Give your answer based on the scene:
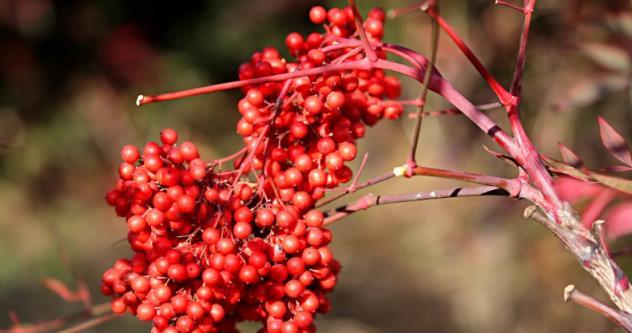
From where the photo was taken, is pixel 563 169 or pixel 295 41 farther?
pixel 295 41

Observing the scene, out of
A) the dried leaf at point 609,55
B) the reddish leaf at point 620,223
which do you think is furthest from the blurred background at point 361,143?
the reddish leaf at point 620,223

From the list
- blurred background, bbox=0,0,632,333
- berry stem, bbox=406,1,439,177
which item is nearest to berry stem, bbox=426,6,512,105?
berry stem, bbox=406,1,439,177

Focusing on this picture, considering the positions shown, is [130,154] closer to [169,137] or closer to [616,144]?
[169,137]

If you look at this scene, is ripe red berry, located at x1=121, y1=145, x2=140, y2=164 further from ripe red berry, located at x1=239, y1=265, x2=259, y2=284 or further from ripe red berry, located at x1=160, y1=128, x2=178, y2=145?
ripe red berry, located at x1=239, y1=265, x2=259, y2=284

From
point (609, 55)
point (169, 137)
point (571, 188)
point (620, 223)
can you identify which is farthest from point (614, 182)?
point (609, 55)

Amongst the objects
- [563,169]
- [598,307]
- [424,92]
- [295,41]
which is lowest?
[598,307]

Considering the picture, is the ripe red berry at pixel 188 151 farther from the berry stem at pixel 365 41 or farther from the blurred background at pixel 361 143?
the blurred background at pixel 361 143

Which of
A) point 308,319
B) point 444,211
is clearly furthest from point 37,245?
point 308,319
